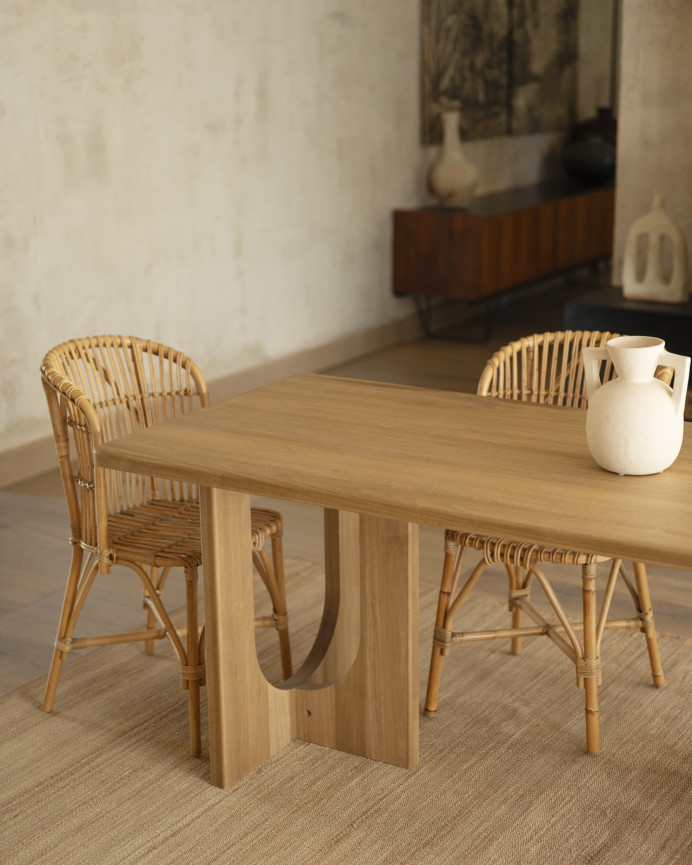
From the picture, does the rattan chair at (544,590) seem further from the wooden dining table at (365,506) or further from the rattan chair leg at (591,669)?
the wooden dining table at (365,506)

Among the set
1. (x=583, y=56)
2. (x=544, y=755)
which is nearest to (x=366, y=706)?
(x=544, y=755)

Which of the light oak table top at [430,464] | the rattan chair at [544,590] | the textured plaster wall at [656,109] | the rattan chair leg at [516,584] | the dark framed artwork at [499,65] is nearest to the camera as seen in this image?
the light oak table top at [430,464]

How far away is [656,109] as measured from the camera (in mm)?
5199

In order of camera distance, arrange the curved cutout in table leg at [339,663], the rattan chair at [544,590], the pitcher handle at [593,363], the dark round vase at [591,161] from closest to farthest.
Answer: the pitcher handle at [593,363]
the curved cutout in table leg at [339,663]
the rattan chair at [544,590]
the dark round vase at [591,161]

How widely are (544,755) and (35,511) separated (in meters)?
2.40

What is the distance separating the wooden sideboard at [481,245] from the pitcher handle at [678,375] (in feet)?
14.8

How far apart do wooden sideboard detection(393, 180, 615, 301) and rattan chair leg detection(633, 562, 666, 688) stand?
395cm

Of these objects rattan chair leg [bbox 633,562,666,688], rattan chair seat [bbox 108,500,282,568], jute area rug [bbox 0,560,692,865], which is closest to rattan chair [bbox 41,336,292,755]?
rattan chair seat [bbox 108,500,282,568]

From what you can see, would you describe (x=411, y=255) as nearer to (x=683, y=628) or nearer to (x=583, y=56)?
(x=583, y=56)

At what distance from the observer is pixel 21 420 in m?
4.73

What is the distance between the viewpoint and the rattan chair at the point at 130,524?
2.67 m

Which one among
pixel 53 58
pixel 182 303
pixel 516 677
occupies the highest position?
pixel 53 58

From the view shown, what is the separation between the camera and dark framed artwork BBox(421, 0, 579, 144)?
22.9 feet

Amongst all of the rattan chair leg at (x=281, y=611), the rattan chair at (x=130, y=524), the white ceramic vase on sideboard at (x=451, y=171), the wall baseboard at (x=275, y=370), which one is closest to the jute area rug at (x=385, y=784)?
the rattan chair at (x=130, y=524)
